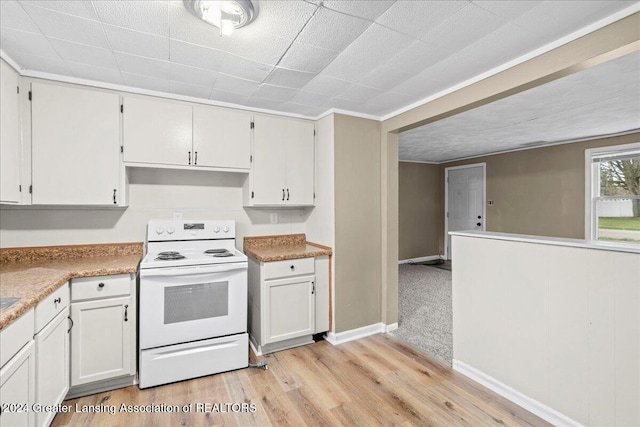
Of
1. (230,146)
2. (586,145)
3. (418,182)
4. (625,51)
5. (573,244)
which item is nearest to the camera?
(625,51)

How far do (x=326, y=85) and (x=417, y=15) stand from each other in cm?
97

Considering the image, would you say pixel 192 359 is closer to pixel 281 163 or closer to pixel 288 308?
pixel 288 308

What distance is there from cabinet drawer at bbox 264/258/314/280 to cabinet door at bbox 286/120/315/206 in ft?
2.02

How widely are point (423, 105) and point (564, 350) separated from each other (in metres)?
2.00

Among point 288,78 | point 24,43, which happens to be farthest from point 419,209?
point 24,43

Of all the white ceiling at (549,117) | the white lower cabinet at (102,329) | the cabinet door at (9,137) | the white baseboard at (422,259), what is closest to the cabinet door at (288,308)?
the white lower cabinet at (102,329)

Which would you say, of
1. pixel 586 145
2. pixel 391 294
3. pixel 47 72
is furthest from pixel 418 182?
pixel 47 72

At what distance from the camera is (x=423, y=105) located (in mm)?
2664

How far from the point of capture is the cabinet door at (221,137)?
2.69 metres

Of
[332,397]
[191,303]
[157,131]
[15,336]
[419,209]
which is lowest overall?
[332,397]

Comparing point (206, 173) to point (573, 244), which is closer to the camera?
point (573, 244)

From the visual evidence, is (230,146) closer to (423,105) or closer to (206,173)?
(206,173)

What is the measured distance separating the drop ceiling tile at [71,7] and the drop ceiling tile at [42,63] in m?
0.63

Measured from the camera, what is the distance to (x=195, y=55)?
75.9 inches
